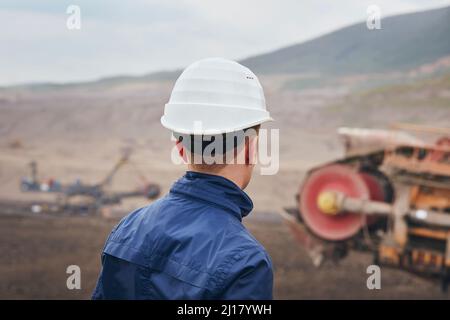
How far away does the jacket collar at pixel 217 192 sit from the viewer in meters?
1.96

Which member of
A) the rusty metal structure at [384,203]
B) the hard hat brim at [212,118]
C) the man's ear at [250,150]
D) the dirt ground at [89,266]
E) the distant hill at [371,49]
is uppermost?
the distant hill at [371,49]

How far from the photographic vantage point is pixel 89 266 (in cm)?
1180

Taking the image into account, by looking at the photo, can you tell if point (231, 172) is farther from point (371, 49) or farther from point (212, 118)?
point (371, 49)

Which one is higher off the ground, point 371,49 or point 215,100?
point 371,49

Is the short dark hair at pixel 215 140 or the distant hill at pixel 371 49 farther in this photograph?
the distant hill at pixel 371 49

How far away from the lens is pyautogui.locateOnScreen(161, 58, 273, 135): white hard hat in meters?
2.05

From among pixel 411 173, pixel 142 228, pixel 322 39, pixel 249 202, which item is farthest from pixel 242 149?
pixel 322 39

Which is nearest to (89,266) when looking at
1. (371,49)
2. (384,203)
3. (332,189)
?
(332,189)

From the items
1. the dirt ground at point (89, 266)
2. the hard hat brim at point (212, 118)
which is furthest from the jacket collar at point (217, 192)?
the dirt ground at point (89, 266)

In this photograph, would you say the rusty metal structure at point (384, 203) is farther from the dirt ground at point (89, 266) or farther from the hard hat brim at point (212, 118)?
the hard hat brim at point (212, 118)

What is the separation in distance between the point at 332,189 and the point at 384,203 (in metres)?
0.78

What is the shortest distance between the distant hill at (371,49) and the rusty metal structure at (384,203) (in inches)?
641

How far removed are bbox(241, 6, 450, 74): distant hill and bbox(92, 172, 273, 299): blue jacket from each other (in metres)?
24.8

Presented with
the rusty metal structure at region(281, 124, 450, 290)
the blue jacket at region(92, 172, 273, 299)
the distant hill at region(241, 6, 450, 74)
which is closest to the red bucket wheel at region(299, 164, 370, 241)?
the rusty metal structure at region(281, 124, 450, 290)
